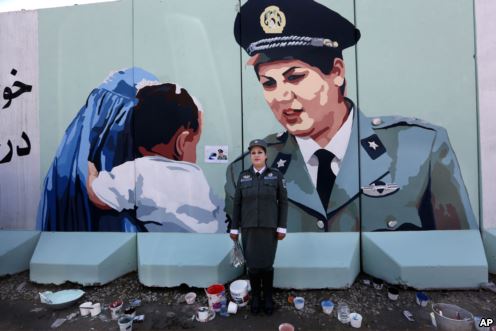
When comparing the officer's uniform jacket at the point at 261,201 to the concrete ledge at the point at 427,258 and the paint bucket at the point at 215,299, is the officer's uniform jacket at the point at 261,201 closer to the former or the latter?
the paint bucket at the point at 215,299

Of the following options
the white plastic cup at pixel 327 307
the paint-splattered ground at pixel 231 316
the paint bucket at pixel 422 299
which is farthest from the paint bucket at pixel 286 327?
the paint bucket at pixel 422 299

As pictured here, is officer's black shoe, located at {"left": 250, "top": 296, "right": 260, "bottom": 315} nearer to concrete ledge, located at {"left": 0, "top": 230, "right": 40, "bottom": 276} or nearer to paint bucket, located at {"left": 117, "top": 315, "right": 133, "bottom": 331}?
paint bucket, located at {"left": 117, "top": 315, "right": 133, "bottom": 331}

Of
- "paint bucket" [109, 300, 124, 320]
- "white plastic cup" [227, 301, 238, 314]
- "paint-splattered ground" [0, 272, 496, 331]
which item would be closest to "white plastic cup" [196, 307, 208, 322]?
"paint-splattered ground" [0, 272, 496, 331]

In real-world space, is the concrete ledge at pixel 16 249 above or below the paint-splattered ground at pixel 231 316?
above

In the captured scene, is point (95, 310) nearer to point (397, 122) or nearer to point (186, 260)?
point (186, 260)

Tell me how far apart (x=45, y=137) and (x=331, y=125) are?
4.55m

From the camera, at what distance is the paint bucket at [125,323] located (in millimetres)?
2785

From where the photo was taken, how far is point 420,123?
3723 millimetres

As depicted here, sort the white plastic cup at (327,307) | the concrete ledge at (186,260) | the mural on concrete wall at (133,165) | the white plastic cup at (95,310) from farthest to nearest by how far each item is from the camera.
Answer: the mural on concrete wall at (133,165) → the concrete ledge at (186,260) → the white plastic cup at (95,310) → the white plastic cup at (327,307)

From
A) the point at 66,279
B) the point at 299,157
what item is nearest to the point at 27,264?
the point at 66,279

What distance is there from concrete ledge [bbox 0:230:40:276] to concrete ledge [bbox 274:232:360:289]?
3.97 meters

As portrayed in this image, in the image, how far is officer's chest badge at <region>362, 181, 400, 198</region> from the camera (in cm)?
374

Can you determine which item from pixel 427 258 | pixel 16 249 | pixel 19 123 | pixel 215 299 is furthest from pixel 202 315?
pixel 19 123

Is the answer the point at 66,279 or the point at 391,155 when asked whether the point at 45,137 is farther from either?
the point at 391,155
